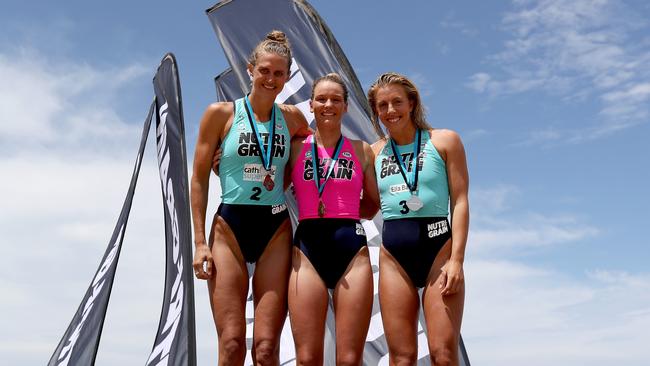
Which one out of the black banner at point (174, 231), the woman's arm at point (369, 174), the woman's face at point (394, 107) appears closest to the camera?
the woman's face at point (394, 107)

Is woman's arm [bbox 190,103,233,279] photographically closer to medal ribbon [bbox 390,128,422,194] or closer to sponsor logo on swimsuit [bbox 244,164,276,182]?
sponsor logo on swimsuit [bbox 244,164,276,182]

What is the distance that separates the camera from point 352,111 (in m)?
7.88

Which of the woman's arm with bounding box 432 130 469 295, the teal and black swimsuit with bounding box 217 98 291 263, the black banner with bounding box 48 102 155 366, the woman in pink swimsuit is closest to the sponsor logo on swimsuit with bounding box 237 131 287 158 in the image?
the teal and black swimsuit with bounding box 217 98 291 263

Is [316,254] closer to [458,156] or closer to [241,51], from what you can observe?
[458,156]

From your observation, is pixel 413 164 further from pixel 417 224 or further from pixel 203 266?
pixel 203 266

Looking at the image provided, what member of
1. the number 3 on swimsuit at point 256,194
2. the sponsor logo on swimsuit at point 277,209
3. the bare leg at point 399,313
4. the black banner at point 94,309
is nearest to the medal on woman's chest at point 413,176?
the bare leg at point 399,313

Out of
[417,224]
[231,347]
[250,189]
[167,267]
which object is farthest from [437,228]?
[167,267]

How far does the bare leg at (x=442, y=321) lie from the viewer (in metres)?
4.39

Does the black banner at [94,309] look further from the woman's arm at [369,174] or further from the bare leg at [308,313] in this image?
the woman's arm at [369,174]

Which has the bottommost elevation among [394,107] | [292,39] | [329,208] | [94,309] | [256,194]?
[94,309]

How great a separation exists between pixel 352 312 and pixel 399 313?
0.33 metres

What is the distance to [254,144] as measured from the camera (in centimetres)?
491

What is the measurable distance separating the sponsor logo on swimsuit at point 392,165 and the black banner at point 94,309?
12.8 ft

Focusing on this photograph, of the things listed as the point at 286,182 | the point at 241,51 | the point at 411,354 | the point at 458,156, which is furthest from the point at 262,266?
the point at 241,51
